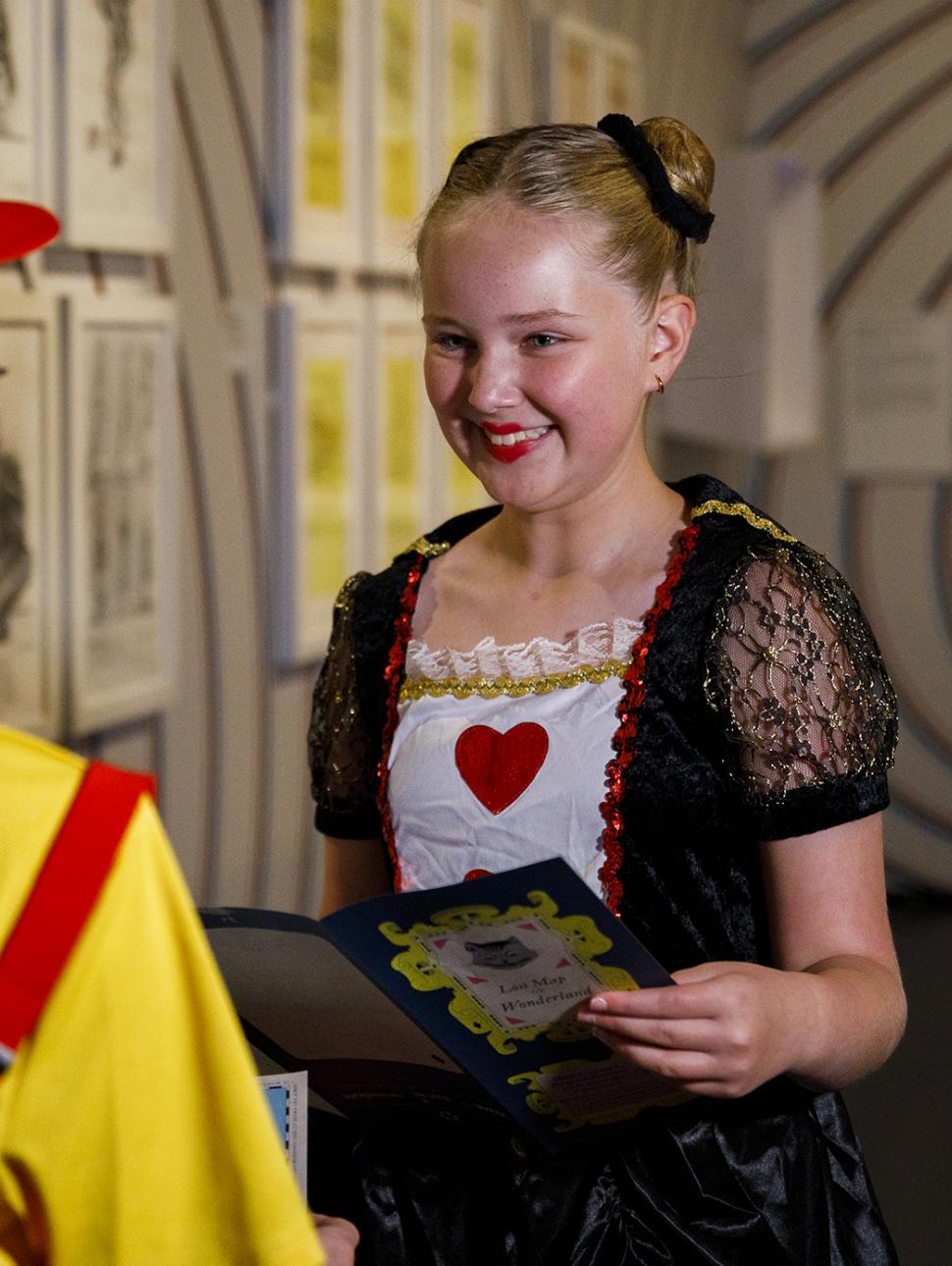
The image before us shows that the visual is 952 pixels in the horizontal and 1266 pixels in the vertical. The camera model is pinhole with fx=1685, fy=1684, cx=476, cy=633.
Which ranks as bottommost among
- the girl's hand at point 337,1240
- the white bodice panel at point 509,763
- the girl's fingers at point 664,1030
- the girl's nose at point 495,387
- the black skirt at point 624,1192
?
the black skirt at point 624,1192

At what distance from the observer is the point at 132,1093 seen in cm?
83

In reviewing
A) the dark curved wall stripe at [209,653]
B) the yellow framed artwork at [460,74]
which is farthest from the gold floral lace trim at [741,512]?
the yellow framed artwork at [460,74]

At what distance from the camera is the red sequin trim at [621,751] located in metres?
1.35

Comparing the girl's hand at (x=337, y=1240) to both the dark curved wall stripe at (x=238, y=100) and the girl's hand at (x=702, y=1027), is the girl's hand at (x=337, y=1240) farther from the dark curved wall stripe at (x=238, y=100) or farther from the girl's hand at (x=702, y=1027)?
the dark curved wall stripe at (x=238, y=100)

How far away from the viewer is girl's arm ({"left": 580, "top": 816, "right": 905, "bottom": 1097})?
1121 mm

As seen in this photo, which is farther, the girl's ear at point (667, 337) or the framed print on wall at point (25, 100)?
the framed print on wall at point (25, 100)

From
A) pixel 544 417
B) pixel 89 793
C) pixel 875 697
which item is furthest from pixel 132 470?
pixel 89 793

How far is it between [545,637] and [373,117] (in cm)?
190

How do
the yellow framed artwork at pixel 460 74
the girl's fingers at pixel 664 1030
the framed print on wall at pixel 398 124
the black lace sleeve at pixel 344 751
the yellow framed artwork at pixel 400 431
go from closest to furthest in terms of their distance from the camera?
the girl's fingers at pixel 664 1030 < the black lace sleeve at pixel 344 751 < the framed print on wall at pixel 398 124 < the yellow framed artwork at pixel 400 431 < the yellow framed artwork at pixel 460 74

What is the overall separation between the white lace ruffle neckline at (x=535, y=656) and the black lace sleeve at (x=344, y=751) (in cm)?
9

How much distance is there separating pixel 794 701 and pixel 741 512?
201 mm

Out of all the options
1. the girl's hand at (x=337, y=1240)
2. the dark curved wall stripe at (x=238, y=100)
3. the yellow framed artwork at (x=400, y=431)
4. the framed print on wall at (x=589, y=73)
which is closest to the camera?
the girl's hand at (x=337, y=1240)

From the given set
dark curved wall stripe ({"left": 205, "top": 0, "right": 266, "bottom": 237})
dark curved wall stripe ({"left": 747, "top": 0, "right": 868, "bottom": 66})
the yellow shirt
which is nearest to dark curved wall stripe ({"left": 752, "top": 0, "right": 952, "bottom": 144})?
dark curved wall stripe ({"left": 747, "top": 0, "right": 868, "bottom": 66})

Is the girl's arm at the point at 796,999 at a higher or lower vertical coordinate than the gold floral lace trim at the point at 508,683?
lower
